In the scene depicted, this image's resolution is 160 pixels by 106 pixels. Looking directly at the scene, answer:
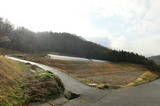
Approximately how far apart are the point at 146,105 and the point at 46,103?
277 inches

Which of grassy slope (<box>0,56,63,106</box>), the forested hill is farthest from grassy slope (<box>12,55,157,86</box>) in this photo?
the forested hill

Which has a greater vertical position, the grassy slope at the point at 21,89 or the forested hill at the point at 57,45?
the forested hill at the point at 57,45

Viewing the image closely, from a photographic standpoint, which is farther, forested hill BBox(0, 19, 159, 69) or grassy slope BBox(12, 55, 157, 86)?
forested hill BBox(0, 19, 159, 69)

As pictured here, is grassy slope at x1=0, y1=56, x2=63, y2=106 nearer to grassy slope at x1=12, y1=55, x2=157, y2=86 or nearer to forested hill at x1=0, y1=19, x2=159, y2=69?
grassy slope at x1=12, y1=55, x2=157, y2=86

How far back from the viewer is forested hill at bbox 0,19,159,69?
84956 millimetres

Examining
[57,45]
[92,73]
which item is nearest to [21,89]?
[92,73]

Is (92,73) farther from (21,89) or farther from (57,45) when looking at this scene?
(57,45)

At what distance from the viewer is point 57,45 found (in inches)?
4299

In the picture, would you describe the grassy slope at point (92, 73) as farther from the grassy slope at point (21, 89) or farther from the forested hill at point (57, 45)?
the forested hill at point (57, 45)

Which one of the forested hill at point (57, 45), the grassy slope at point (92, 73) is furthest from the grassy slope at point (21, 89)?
the forested hill at point (57, 45)

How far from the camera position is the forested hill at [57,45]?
279 feet

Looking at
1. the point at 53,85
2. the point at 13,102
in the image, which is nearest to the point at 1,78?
the point at 13,102

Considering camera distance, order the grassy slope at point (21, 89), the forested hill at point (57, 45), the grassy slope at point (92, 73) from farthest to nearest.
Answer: the forested hill at point (57, 45) → the grassy slope at point (92, 73) → the grassy slope at point (21, 89)

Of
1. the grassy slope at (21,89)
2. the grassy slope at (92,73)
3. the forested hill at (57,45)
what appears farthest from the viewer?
the forested hill at (57,45)
